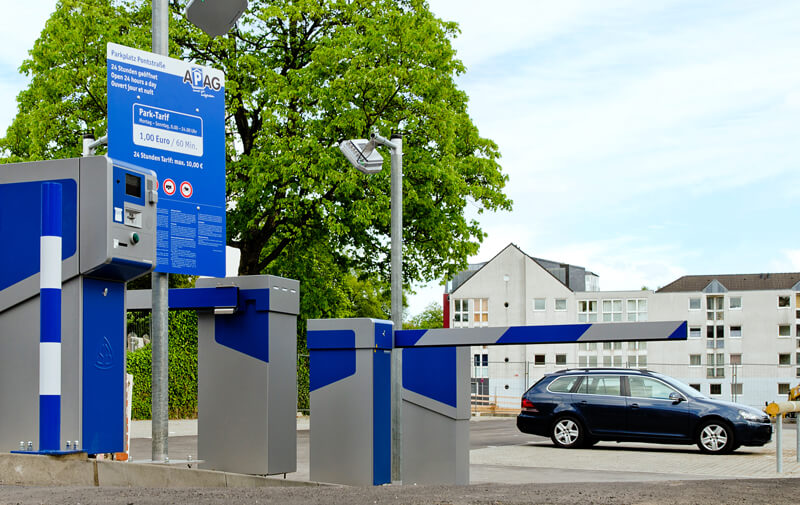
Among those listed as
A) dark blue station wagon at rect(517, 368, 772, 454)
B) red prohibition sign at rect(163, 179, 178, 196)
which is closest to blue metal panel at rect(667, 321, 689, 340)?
red prohibition sign at rect(163, 179, 178, 196)

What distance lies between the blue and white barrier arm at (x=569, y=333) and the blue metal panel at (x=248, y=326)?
1.62 meters

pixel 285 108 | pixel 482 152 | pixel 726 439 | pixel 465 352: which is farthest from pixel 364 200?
pixel 465 352

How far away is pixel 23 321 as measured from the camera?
6184mm

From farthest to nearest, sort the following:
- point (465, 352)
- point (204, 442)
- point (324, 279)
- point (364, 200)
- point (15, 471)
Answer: point (324, 279) < point (364, 200) < point (465, 352) < point (204, 442) < point (15, 471)

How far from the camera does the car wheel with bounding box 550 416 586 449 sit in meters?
18.8

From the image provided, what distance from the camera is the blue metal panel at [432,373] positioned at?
9.88m

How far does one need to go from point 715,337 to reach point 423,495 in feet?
324

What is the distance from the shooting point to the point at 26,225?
616cm

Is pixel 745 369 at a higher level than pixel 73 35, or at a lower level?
lower

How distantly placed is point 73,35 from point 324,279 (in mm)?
9444

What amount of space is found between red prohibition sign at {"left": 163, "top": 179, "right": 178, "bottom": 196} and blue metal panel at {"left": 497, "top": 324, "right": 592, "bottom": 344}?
117 inches

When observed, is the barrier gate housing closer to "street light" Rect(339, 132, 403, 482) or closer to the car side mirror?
"street light" Rect(339, 132, 403, 482)

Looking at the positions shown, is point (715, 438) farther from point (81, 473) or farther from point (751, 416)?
point (81, 473)

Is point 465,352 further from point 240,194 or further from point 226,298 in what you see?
point 240,194
